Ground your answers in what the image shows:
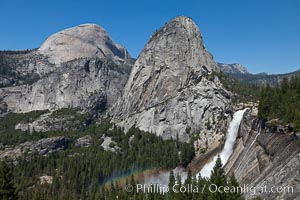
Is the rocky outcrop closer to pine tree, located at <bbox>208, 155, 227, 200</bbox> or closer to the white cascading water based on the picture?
pine tree, located at <bbox>208, 155, 227, 200</bbox>

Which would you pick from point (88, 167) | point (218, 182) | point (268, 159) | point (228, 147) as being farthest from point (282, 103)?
point (88, 167)

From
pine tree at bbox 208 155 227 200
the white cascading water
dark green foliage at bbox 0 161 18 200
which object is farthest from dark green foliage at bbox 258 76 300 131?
dark green foliage at bbox 0 161 18 200

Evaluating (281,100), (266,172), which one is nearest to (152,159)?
(281,100)

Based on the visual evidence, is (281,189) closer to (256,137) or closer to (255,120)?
(256,137)

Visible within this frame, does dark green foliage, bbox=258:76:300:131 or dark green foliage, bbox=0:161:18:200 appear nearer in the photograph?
dark green foliage, bbox=0:161:18:200

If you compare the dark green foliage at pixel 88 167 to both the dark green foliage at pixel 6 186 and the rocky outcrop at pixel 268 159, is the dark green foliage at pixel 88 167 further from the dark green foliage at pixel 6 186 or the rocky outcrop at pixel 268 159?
the dark green foliage at pixel 6 186

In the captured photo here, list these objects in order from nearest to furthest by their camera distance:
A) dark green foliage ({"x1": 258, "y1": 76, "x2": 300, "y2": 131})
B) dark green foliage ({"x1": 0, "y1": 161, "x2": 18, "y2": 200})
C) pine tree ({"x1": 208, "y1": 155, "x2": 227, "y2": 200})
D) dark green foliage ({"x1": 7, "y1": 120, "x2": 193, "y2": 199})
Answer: pine tree ({"x1": 208, "y1": 155, "x2": 227, "y2": 200}) → dark green foliage ({"x1": 0, "y1": 161, "x2": 18, "y2": 200}) → dark green foliage ({"x1": 258, "y1": 76, "x2": 300, "y2": 131}) → dark green foliage ({"x1": 7, "y1": 120, "x2": 193, "y2": 199})

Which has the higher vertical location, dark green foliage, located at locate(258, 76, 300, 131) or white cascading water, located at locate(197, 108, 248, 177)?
dark green foliage, located at locate(258, 76, 300, 131)
